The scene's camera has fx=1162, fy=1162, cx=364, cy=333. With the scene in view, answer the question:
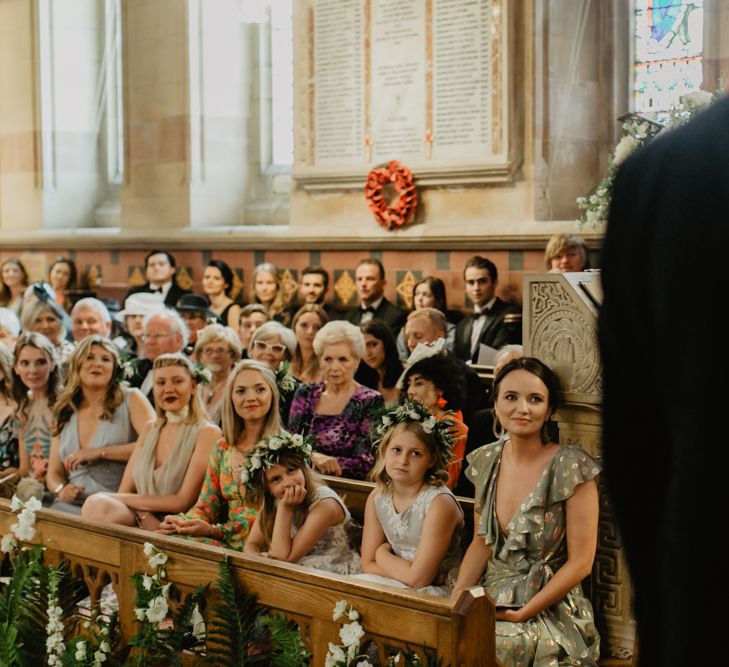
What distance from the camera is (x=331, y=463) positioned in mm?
5055

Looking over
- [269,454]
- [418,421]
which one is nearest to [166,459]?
[269,454]

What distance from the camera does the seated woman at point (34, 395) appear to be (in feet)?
19.9

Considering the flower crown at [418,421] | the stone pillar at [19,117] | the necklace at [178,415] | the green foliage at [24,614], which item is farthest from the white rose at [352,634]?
the stone pillar at [19,117]

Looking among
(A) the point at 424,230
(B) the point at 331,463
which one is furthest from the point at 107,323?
(B) the point at 331,463

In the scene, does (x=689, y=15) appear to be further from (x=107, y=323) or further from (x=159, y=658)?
(x=159, y=658)

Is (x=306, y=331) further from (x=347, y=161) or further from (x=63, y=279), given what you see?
(x=63, y=279)

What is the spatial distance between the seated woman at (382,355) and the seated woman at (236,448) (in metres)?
1.18

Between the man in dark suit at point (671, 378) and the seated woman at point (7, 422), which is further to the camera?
the seated woman at point (7, 422)

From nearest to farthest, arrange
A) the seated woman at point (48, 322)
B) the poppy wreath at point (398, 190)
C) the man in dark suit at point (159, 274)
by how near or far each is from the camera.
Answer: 1. the seated woman at point (48, 322)
2. the poppy wreath at point (398, 190)
3. the man in dark suit at point (159, 274)

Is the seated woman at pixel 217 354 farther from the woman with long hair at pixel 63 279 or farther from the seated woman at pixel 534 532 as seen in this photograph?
the woman with long hair at pixel 63 279

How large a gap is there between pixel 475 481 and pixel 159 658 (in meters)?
1.24

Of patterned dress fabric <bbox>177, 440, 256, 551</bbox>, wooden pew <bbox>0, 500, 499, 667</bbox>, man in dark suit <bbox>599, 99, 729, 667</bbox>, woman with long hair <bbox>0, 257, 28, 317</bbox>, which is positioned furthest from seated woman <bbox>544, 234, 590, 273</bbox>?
man in dark suit <bbox>599, 99, 729, 667</bbox>

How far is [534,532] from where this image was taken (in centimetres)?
386

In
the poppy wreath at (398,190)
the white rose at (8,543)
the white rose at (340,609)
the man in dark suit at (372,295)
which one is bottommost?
the white rose at (8,543)
